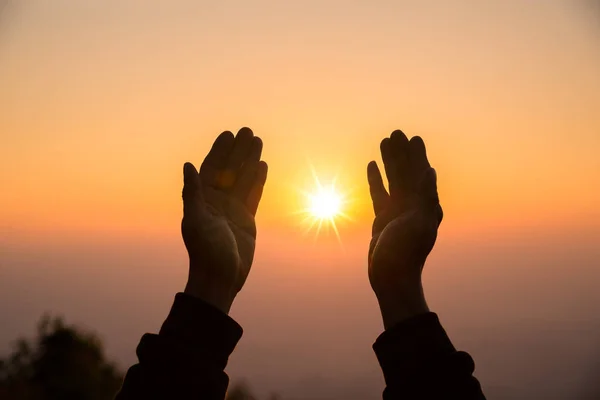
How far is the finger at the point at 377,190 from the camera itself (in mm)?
6590

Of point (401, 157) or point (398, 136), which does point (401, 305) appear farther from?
point (398, 136)

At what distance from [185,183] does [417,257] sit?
2194 mm

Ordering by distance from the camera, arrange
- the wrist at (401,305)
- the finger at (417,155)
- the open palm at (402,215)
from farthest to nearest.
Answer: the finger at (417,155)
the open palm at (402,215)
the wrist at (401,305)

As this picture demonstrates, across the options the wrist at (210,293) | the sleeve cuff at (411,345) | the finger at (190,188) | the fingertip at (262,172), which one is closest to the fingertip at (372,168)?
the fingertip at (262,172)

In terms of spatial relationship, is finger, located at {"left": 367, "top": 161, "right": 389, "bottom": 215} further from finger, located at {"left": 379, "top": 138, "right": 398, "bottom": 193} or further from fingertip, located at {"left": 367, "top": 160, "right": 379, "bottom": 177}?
finger, located at {"left": 379, "top": 138, "right": 398, "bottom": 193}

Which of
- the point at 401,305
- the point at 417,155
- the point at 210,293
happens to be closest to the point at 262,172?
the point at 417,155

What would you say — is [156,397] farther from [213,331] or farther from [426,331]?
[426,331]

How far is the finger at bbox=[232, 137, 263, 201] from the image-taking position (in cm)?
656

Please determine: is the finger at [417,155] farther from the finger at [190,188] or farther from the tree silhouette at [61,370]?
the tree silhouette at [61,370]

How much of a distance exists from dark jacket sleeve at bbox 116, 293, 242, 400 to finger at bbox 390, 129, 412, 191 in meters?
2.69

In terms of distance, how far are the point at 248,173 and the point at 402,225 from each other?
1.84m

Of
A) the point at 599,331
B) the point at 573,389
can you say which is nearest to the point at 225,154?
the point at 573,389

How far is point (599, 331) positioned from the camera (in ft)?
609

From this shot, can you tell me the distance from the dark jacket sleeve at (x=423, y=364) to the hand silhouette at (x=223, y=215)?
4.87 ft
